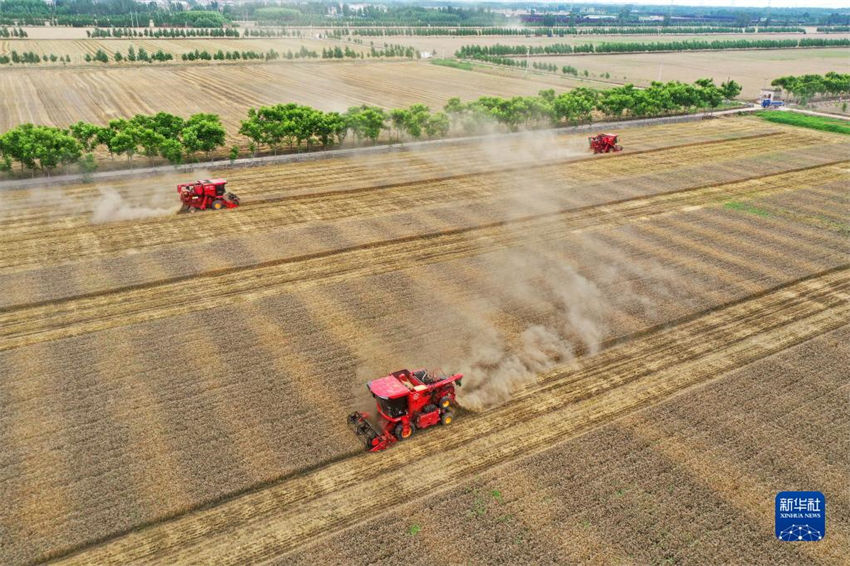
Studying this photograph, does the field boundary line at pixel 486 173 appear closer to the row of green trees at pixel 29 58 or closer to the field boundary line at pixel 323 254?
the field boundary line at pixel 323 254

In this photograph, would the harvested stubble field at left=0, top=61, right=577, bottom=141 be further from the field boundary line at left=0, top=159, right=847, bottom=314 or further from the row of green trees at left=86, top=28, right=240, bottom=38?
the row of green trees at left=86, top=28, right=240, bottom=38

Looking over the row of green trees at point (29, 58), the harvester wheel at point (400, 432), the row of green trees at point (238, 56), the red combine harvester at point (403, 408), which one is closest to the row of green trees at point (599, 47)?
the row of green trees at point (238, 56)

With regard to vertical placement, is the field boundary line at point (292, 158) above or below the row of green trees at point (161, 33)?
below

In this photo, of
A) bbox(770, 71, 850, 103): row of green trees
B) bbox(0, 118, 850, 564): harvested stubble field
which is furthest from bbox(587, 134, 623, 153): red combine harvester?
bbox(770, 71, 850, 103): row of green trees

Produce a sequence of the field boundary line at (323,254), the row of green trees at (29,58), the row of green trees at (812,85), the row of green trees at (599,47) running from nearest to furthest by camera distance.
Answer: the field boundary line at (323,254) → the row of green trees at (812,85) → the row of green trees at (29,58) → the row of green trees at (599,47)

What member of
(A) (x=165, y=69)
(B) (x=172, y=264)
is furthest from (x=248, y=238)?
(A) (x=165, y=69)

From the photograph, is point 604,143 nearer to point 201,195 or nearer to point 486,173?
point 486,173

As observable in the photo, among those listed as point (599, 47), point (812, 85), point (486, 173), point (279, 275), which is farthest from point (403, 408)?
point (599, 47)
